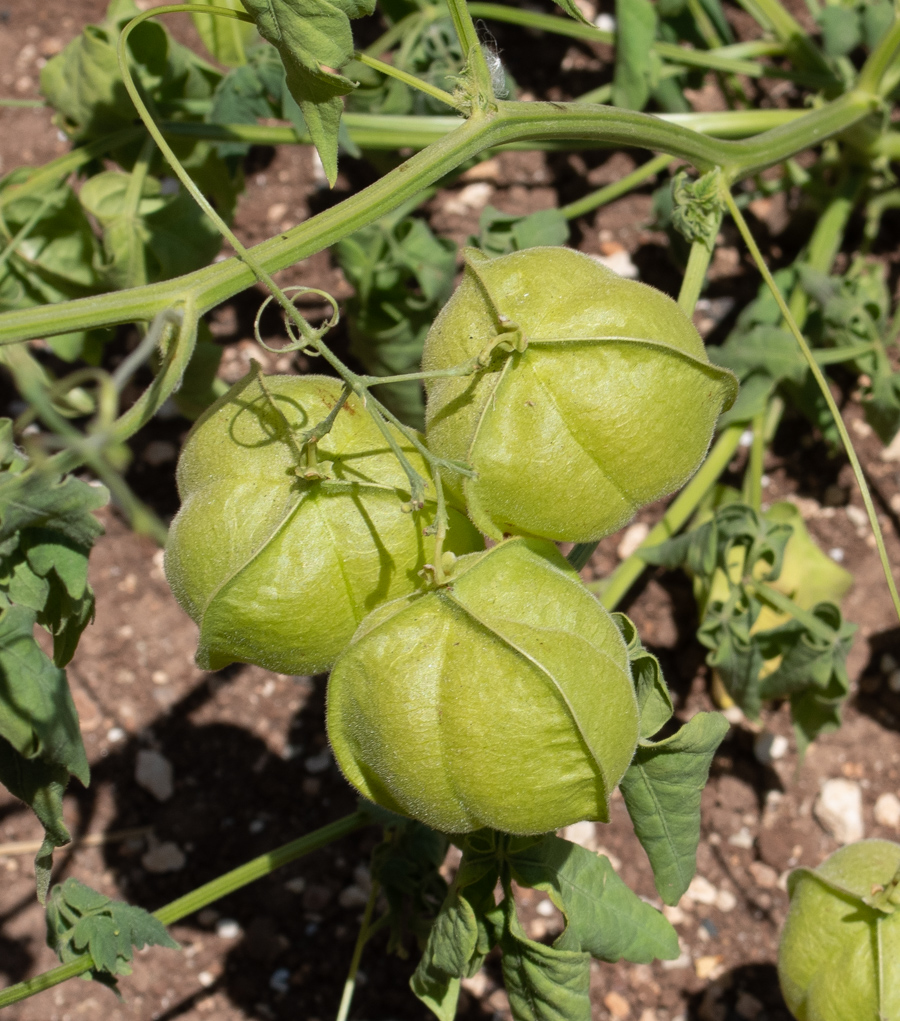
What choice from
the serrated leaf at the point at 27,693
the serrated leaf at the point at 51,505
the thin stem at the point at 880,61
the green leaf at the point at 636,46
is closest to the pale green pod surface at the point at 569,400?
the serrated leaf at the point at 51,505

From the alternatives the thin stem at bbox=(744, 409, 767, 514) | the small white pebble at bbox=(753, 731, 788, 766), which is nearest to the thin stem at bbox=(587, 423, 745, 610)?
the thin stem at bbox=(744, 409, 767, 514)

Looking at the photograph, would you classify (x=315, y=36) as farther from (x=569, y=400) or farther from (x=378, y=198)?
(x=569, y=400)

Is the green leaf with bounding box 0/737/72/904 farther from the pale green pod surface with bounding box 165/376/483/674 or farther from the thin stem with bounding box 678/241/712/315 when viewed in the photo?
the thin stem with bounding box 678/241/712/315

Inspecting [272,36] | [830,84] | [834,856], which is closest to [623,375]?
[272,36]

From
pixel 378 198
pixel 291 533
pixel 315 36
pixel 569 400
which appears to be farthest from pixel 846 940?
pixel 315 36

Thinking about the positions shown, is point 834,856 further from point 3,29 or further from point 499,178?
point 3,29

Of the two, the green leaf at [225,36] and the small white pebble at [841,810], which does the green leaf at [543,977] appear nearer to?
the small white pebble at [841,810]
